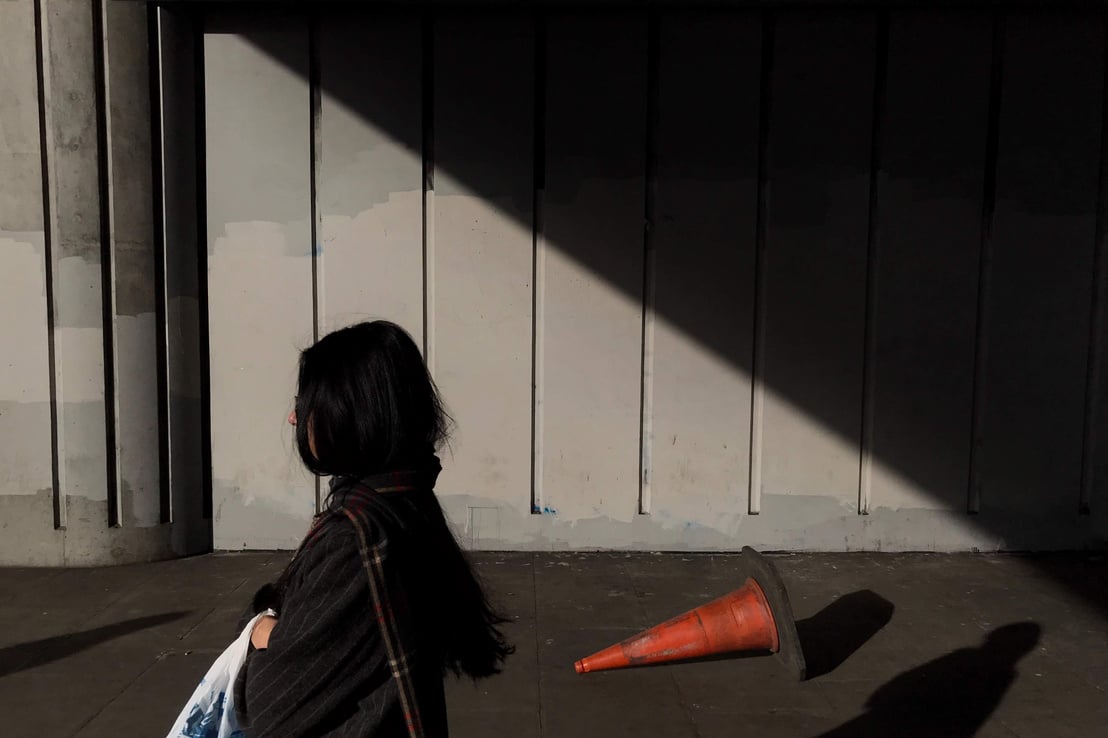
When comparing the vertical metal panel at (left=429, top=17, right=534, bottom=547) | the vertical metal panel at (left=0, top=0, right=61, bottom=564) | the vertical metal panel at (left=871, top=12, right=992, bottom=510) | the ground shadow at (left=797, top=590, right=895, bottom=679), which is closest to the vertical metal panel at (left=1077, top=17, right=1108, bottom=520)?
the vertical metal panel at (left=871, top=12, right=992, bottom=510)

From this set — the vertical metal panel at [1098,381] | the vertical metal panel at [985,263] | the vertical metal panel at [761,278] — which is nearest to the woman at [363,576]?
the vertical metal panel at [761,278]

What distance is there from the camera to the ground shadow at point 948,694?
4250 mm

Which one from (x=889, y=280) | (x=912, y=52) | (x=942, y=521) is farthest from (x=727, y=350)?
(x=912, y=52)

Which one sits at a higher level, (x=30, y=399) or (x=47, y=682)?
(x=30, y=399)

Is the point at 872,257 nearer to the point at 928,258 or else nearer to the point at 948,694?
the point at 928,258

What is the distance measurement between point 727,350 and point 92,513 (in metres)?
4.95

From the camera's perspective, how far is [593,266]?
6.94m

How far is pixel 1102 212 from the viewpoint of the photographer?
275 inches

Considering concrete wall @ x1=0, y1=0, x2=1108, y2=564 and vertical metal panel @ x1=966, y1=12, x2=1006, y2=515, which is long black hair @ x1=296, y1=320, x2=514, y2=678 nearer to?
concrete wall @ x1=0, y1=0, x2=1108, y2=564

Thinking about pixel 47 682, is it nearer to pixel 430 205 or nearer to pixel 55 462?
pixel 55 462

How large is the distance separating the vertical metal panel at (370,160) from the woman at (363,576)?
16.3 ft

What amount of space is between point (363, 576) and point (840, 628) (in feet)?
14.6

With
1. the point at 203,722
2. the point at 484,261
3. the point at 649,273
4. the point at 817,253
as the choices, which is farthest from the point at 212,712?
the point at 817,253

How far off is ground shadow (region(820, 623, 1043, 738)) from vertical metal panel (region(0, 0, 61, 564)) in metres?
5.75
